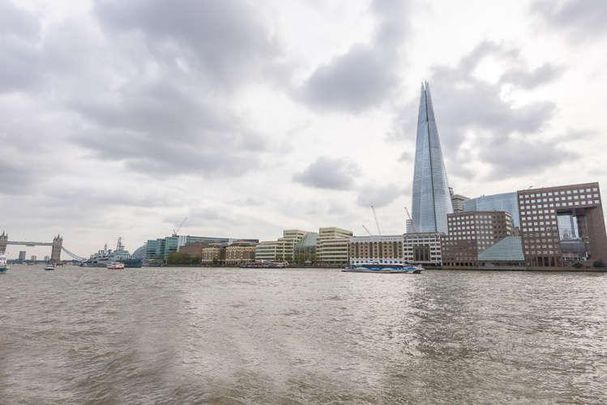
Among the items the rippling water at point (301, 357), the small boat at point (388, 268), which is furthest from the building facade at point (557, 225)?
the rippling water at point (301, 357)

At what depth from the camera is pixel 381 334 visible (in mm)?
23094

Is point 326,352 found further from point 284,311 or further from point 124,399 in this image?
point 284,311

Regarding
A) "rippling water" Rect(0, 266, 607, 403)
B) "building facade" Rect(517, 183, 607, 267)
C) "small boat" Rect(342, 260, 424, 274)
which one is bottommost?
A: "rippling water" Rect(0, 266, 607, 403)

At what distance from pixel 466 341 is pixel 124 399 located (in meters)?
17.6

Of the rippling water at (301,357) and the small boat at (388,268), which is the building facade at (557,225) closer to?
the small boat at (388,268)

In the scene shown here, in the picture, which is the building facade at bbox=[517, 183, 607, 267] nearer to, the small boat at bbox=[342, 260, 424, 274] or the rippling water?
the small boat at bbox=[342, 260, 424, 274]

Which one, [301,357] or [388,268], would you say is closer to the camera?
[301,357]

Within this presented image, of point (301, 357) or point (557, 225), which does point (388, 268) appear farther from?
point (301, 357)

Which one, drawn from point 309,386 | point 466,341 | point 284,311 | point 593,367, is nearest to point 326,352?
point 309,386

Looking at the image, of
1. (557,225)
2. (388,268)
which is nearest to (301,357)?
(388,268)

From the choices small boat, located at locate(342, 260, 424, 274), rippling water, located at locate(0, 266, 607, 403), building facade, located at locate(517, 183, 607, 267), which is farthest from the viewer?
building facade, located at locate(517, 183, 607, 267)

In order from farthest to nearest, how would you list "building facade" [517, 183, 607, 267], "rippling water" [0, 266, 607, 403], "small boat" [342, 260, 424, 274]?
"building facade" [517, 183, 607, 267]
"small boat" [342, 260, 424, 274]
"rippling water" [0, 266, 607, 403]

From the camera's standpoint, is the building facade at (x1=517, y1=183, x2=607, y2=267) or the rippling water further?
the building facade at (x1=517, y1=183, x2=607, y2=267)

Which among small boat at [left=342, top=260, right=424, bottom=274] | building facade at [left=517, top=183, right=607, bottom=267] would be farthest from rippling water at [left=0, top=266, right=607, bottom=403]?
building facade at [left=517, top=183, right=607, bottom=267]
